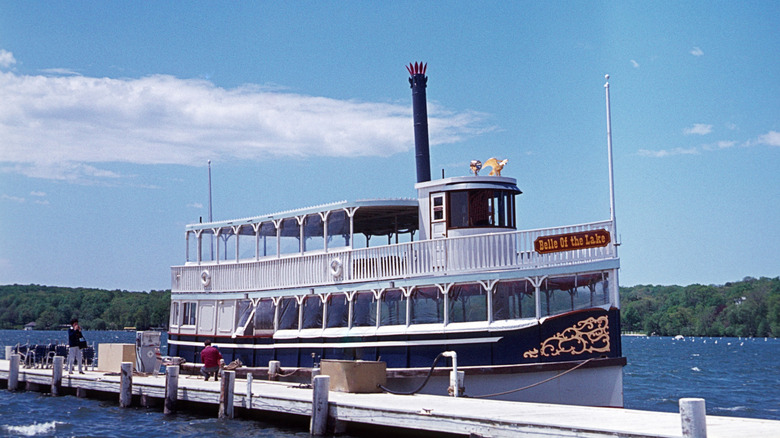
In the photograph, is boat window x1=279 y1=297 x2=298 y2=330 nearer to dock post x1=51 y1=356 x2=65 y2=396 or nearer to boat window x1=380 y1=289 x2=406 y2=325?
boat window x1=380 y1=289 x2=406 y2=325

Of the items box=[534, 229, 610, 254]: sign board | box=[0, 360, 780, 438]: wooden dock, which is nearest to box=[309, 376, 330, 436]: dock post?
box=[0, 360, 780, 438]: wooden dock

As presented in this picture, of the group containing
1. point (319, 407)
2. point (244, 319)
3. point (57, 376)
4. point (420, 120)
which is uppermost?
point (420, 120)

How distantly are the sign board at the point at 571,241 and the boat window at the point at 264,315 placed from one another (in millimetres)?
9616

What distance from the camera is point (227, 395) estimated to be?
70.5ft

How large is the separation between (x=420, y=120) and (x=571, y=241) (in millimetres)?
10273

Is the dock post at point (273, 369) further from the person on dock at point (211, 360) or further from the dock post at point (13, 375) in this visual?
the dock post at point (13, 375)

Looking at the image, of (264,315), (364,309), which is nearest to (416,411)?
(364,309)

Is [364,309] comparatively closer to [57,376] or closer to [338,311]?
[338,311]

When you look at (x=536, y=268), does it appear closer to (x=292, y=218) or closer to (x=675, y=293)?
(x=292, y=218)

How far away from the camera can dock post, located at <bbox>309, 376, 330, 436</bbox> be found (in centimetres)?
1855

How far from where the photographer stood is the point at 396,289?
23.6 m

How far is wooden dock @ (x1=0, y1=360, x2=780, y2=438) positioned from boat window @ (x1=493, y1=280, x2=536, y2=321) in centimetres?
280

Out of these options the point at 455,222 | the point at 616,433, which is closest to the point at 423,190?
the point at 455,222

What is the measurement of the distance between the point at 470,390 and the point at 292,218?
840 centimetres
